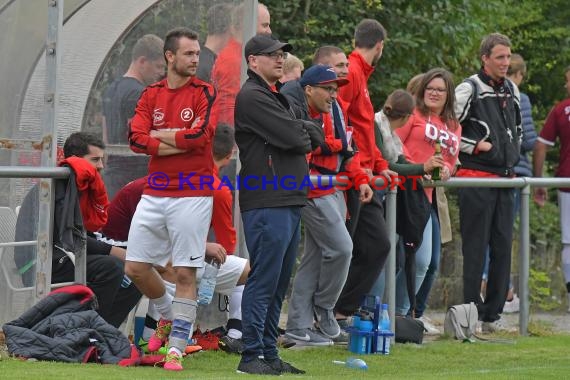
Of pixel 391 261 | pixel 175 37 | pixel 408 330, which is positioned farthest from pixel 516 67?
pixel 175 37

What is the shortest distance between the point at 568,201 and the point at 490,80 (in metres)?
1.82

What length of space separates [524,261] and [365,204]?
80.4 inches

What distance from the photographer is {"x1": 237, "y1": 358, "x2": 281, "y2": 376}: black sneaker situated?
8.93 m

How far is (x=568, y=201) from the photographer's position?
44.3 ft

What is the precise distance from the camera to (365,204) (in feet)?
36.1

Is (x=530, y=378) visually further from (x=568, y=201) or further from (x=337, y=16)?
(x=337, y=16)

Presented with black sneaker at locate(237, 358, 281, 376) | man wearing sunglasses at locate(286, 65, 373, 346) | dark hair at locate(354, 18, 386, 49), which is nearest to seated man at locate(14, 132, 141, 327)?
man wearing sunglasses at locate(286, 65, 373, 346)

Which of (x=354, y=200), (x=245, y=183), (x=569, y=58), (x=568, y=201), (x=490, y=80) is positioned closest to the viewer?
(x=245, y=183)

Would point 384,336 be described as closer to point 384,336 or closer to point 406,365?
point 384,336

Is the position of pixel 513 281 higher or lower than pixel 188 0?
lower

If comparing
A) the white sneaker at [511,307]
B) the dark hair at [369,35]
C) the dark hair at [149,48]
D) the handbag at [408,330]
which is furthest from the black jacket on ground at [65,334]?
the white sneaker at [511,307]

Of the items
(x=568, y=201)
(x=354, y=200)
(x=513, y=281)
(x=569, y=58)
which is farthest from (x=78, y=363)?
(x=569, y=58)

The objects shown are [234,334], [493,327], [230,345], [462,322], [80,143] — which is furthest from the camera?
[493,327]

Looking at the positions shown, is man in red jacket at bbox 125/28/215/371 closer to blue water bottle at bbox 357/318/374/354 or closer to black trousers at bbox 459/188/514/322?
blue water bottle at bbox 357/318/374/354
